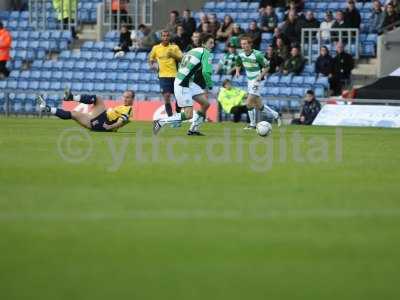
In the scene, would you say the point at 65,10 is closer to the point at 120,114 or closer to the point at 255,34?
the point at 255,34

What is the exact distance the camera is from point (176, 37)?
33.9 metres

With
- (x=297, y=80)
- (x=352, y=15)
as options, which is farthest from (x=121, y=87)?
(x=352, y=15)

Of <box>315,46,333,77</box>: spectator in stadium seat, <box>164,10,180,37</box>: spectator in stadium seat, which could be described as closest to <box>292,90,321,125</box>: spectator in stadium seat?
<box>315,46,333,77</box>: spectator in stadium seat

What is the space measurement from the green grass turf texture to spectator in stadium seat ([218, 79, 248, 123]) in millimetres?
13454

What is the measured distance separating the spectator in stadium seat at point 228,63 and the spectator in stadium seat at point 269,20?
51.8 inches

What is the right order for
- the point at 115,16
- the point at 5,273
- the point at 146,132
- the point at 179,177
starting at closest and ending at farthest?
the point at 5,273 < the point at 179,177 < the point at 146,132 < the point at 115,16

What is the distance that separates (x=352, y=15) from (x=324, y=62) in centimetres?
177

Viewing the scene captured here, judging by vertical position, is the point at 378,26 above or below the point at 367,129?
above

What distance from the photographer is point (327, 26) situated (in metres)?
32.8

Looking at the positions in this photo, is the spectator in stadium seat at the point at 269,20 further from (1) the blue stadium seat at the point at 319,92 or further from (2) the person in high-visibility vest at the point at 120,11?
(2) the person in high-visibility vest at the point at 120,11

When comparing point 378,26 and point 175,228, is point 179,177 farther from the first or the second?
point 378,26

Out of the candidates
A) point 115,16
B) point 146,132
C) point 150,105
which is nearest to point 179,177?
point 146,132

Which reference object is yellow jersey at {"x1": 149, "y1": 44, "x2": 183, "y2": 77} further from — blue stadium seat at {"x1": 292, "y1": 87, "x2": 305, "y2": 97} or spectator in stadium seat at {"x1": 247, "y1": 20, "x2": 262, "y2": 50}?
spectator in stadium seat at {"x1": 247, "y1": 20, "x2": 262, "y2": 50}

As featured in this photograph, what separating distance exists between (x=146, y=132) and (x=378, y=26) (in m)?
10.1
